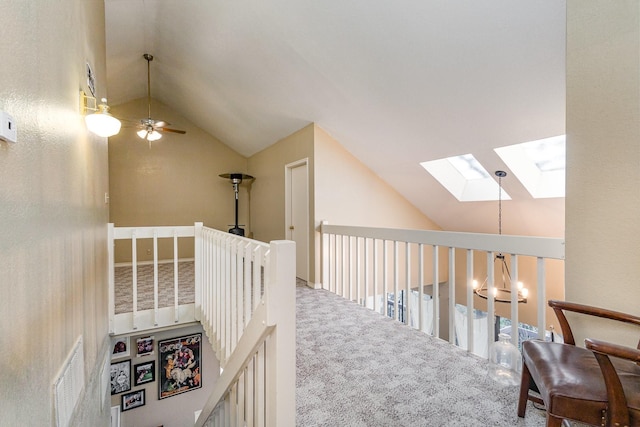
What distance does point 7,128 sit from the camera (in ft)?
2.71

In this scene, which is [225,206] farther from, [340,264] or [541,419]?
[541,419]

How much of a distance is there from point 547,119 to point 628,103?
4.85 feet

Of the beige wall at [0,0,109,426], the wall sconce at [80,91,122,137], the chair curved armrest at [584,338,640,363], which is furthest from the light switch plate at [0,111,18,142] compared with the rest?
the chair curved armrest at [584,338,640,363]

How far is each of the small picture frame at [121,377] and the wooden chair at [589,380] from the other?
4.63m

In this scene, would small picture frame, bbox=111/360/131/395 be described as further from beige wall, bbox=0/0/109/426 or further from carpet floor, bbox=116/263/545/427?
carpet floor, bbox=116/263/545/427

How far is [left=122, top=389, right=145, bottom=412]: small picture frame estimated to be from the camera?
3.97 m

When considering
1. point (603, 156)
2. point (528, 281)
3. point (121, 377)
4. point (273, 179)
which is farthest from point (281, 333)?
point (528, 281)

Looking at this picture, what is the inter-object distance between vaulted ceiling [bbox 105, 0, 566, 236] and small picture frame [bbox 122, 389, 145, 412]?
4352 millimetres

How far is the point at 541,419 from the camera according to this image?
4.85 ft

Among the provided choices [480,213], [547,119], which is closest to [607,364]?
[547,119]

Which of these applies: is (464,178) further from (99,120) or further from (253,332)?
(99,120)

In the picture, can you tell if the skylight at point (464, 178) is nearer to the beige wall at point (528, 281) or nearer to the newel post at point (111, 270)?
the beige wall at point (528, 281)

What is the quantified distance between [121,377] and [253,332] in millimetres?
3788

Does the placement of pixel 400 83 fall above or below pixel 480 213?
above
